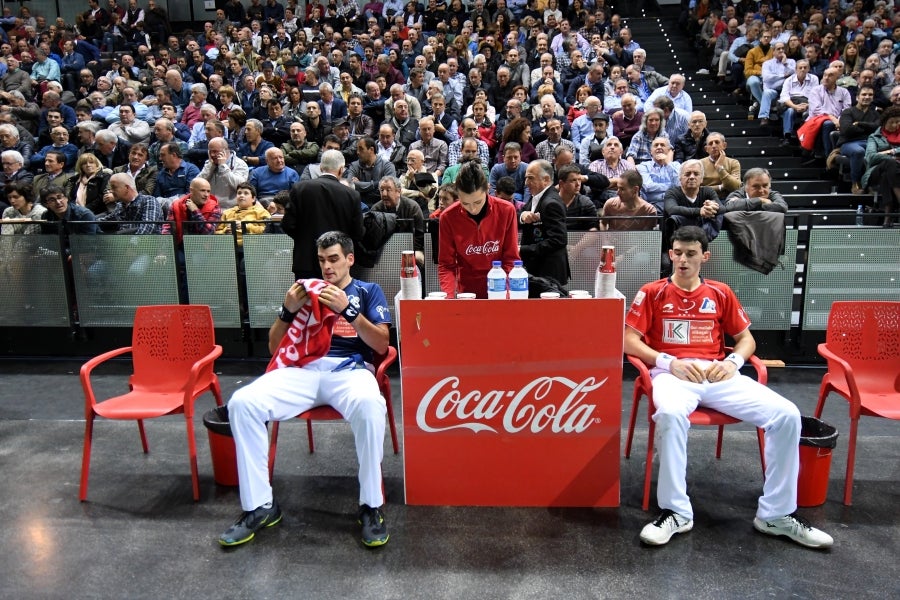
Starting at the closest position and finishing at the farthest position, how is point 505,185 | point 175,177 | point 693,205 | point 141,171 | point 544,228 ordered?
point 544,228, point 505,185, point 693,205, point 175,177, point 141,171

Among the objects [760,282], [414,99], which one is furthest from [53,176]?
[760,282]

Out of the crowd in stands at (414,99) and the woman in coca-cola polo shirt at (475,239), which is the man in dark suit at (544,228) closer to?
the crowd in stands at (414,99)

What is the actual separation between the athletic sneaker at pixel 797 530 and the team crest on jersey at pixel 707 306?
1.07 metres

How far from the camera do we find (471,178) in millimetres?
4062

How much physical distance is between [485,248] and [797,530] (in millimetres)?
2201

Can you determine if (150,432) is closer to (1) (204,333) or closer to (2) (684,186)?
(1) (204,333)

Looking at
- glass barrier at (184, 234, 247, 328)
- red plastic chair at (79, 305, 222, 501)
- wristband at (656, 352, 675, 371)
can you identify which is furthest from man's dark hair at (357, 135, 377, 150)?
wristband at (656, 352, 675, 371)

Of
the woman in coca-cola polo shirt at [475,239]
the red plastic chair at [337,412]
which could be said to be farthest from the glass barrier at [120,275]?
the woman in coca-cola polo shirt at [475,239]

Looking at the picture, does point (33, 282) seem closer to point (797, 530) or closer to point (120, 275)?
point (120, 275)

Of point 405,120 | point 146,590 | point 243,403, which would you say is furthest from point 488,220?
point 405,120

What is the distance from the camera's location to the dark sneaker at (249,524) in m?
3.39

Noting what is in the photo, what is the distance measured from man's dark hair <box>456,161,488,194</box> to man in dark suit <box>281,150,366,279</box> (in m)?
1.34

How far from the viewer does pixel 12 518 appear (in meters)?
3.71

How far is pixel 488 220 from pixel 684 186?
2.13 metres
